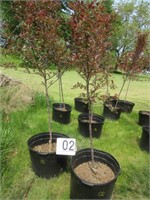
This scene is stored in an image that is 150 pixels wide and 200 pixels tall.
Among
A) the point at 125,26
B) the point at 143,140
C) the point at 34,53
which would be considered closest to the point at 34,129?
the point at 34,53

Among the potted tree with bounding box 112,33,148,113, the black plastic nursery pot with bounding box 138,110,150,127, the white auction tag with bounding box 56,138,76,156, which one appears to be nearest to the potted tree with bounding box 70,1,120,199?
the white auction tag with bounding box 56,138,76,156

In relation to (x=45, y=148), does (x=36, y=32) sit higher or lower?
higher

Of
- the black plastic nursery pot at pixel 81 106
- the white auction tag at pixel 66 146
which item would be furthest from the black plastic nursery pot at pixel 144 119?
the white auction tag at pixel 66 146

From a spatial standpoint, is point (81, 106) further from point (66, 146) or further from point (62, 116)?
point (66, 146)

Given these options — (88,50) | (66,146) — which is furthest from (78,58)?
(66,146)

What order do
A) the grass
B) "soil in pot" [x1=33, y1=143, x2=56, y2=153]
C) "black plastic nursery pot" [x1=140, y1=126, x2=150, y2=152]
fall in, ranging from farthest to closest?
1. "black plastic nursery pot" [x1=140, y1=126, x2=150, y2=152]
2. "soil in pot" [x1=33, y1=143, x2=56, y2=153]
3. the grass

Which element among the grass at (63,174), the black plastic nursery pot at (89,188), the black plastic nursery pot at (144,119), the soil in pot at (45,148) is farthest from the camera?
the black plastic nursery pot at (144,119)

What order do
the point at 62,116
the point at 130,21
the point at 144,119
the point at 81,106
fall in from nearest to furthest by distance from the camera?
the point at 62,116, the point at 144,119, the point at 81,106, the point at 130,21

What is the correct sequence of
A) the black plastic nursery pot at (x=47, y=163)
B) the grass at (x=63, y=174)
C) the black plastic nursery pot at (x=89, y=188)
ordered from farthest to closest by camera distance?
1. the black plastic nursery pot at (x=47, y=163)
2. the grass at (x=63, y=174)
3. the black plastic nursery pot at (x=89, y=188)

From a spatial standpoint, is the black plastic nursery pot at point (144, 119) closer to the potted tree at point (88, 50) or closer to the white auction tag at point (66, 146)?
the potted tree at point (88, 50)

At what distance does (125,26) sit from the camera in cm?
2333

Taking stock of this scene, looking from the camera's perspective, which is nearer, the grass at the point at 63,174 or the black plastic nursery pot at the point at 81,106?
the grass at the point at 63,174

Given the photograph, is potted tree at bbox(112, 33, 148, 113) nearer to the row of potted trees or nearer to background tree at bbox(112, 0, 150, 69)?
the row of potted trees

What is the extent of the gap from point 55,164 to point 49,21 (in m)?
1.60
